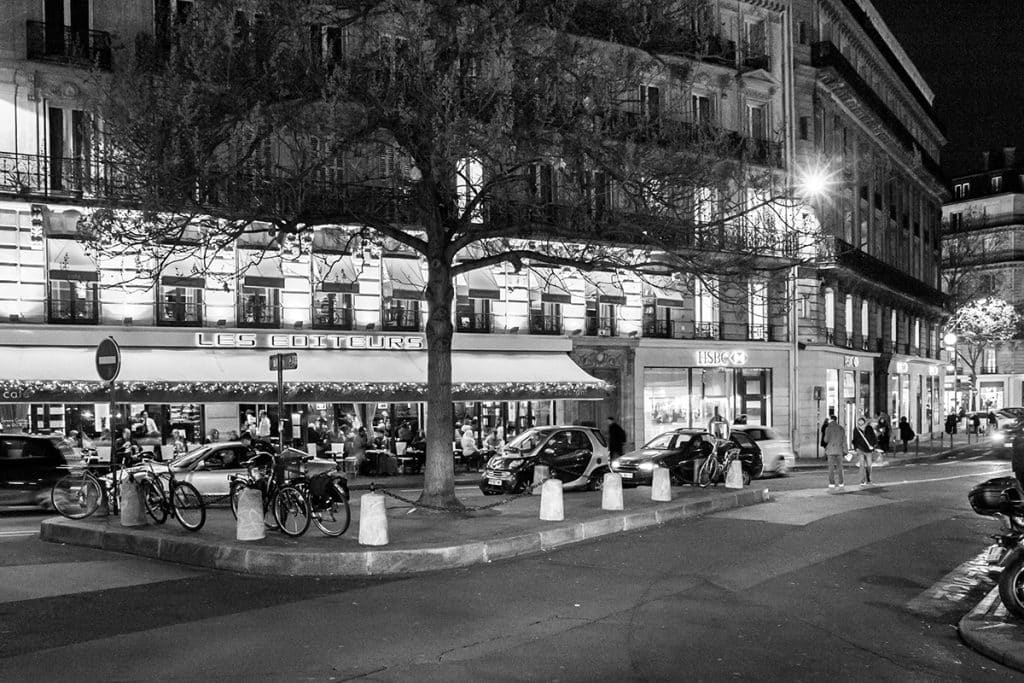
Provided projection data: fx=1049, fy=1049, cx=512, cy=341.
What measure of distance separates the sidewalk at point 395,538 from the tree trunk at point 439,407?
0.43 meters

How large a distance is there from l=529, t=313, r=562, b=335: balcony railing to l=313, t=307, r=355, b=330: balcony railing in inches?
260

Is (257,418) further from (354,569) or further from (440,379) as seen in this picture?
(354,569)

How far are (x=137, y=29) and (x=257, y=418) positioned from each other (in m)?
11.4

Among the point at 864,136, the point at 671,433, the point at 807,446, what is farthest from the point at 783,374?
the point at 671,433

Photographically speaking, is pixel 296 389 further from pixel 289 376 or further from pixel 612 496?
pixel 612 496

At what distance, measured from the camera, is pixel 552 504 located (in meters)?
15.2

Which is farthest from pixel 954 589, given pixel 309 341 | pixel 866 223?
pixel 866 223

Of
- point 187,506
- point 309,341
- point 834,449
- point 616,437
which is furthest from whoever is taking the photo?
point 309,341

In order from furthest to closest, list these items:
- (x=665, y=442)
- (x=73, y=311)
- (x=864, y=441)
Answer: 1. (x=73, y=311)
2. (x=665, y=442)
3. (x=864, y=441)

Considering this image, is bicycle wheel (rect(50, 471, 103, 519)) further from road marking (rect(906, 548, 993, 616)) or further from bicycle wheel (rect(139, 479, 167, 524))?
road marking (rect(906, 548, 993, 616))

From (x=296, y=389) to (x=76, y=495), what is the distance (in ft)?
34.1

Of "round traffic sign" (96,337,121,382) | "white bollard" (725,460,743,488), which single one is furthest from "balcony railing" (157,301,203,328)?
"white bollard" (725,460,743,488)

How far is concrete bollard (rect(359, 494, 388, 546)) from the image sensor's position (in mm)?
12742

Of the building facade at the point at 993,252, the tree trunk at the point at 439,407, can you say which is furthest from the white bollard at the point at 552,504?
the building facade at the point at 993,252
